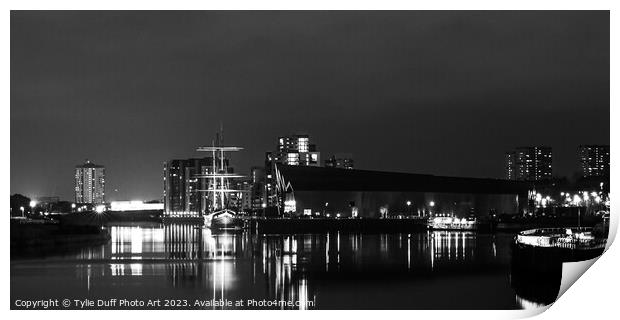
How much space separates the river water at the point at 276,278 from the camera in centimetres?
2022

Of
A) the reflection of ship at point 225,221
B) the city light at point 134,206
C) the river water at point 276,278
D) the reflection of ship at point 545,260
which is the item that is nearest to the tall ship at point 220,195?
the reflection of ship at point 225,221

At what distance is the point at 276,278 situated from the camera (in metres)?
24.5

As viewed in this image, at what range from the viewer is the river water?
796 inches

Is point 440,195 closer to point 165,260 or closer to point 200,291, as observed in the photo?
point 165,260

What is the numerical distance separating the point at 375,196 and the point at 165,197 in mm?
40263

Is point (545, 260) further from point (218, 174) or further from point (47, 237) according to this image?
point (218, 174)

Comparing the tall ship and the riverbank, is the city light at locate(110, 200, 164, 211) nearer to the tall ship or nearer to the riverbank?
the tall ship

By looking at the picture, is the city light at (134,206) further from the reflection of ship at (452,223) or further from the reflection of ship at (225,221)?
the reflection of ship at (452,223)

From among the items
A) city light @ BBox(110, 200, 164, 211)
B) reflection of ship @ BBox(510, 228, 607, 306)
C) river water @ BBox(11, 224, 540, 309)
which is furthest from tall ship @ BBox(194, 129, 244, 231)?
reflection of ship @ BBox(510, 228, 607, 306)

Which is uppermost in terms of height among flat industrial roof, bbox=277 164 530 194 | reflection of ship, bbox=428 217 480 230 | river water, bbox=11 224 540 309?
flat industrial roof, bbox=277 164 530 194

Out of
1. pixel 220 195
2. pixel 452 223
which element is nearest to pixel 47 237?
pixel 452 223

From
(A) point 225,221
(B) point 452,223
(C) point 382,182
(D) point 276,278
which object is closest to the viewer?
(D) point 276,278

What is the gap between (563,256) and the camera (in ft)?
71.6

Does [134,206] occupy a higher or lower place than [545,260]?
lower
